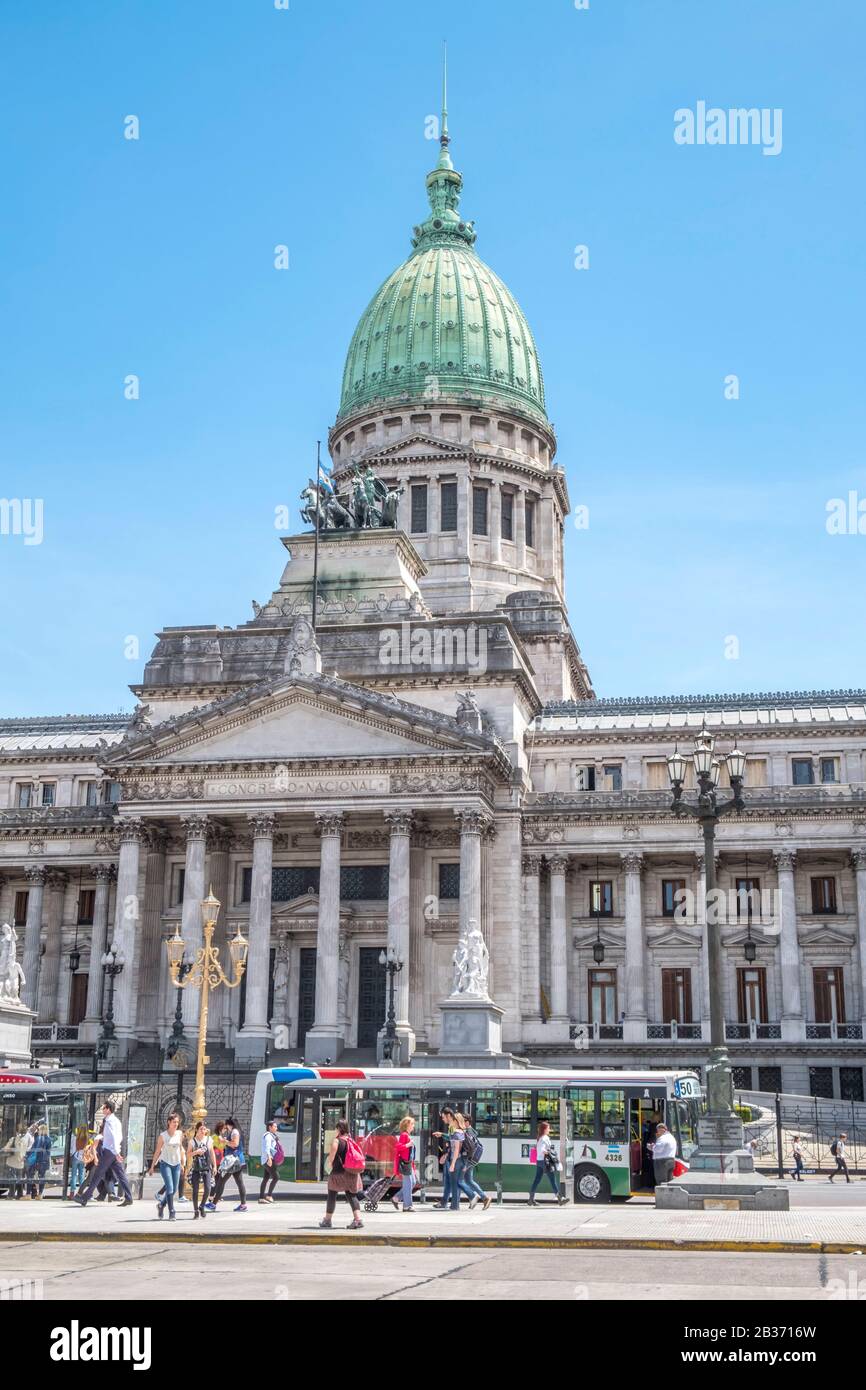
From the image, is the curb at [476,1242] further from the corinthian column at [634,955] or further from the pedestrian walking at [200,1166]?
the corinthian column at [634,955]

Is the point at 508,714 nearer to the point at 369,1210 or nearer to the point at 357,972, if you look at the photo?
the point at 357,972

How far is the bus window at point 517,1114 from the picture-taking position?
126 ft

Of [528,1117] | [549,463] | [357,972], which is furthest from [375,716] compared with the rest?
[549,463]

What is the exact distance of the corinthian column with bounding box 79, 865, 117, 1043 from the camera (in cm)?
7238

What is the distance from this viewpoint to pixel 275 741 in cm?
6700

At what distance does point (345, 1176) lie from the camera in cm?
2786

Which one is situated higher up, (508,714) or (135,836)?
(508,714)

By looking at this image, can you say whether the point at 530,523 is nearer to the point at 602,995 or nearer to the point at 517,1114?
the point at 602,995

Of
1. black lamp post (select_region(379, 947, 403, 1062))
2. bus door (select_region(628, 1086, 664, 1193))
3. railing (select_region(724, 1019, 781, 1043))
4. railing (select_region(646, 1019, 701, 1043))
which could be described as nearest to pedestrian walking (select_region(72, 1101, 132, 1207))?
bus door (select_region(628, 1086, 664, 1193))

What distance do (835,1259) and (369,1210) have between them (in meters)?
14.4

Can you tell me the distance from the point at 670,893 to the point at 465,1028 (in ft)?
69.0

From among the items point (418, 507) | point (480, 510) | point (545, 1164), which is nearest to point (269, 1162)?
point (545, 1164)

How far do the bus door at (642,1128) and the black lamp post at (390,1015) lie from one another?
2028cm

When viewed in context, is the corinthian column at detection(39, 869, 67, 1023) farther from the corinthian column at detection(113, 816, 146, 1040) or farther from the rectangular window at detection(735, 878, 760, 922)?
the rectangular window at detection(735, 878, 760, 922)
